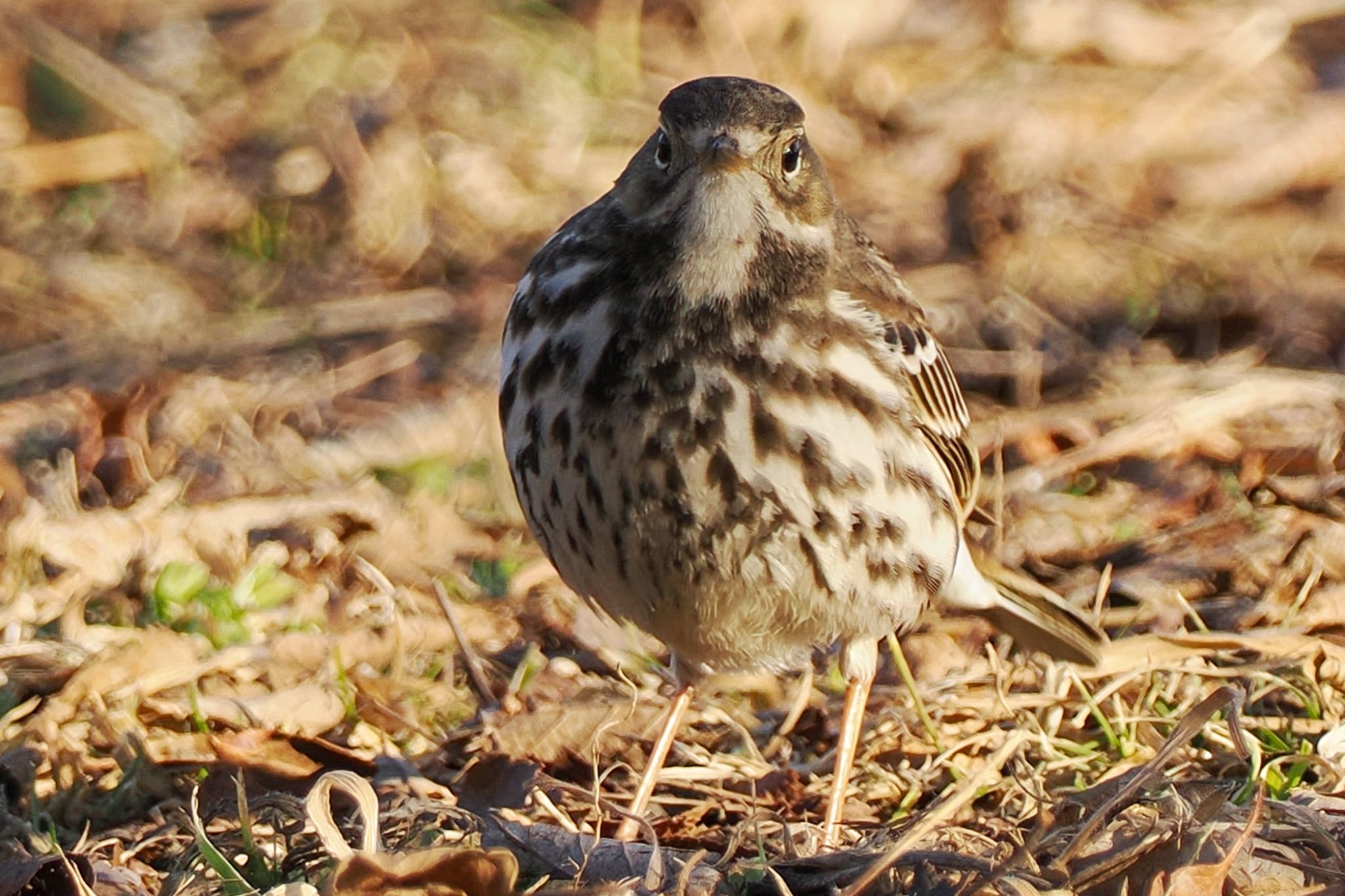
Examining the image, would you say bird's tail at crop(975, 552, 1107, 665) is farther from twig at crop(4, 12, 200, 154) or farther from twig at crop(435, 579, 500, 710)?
twig at crop(4, 12, 200, 154)

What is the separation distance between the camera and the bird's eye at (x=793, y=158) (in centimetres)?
435

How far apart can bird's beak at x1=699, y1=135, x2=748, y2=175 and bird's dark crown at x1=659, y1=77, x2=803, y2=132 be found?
5 centimetres

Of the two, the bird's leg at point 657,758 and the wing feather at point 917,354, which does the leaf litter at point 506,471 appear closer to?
the bird's leg at point 657,758

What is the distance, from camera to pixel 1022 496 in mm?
6281

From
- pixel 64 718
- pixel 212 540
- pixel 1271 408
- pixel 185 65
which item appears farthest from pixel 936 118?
pixel 64 718

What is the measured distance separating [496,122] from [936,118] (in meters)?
1.98

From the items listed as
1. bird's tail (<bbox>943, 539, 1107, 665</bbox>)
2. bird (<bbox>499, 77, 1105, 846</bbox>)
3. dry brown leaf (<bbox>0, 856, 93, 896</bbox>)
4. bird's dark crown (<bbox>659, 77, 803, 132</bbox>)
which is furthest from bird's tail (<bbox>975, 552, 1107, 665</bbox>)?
dry brown leaf (<bbox>0, 856, 93, 896</bbox>)

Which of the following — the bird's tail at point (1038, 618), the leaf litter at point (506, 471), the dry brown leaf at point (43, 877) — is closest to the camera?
the dry brown leaf at point (43, 877)

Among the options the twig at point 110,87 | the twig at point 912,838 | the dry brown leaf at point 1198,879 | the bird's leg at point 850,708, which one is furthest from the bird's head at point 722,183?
the twig at point 110,87

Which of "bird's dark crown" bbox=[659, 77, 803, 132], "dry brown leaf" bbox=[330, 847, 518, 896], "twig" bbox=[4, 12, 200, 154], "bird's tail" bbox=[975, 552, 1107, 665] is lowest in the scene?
"bird's tail" bbox=[975, 552, 1107, 665]

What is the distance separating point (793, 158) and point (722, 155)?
0.29 m

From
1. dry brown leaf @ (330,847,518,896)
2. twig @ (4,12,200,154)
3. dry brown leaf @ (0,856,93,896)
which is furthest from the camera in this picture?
twig @ (4,12,200,154)

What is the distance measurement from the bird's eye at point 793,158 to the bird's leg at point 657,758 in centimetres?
141

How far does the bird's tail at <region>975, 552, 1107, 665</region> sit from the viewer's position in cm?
516
